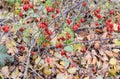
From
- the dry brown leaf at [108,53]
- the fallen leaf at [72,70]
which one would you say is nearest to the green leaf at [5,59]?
the fallen leaf at [72,70]

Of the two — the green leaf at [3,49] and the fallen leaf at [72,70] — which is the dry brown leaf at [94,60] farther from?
the green leaf at [3,49]

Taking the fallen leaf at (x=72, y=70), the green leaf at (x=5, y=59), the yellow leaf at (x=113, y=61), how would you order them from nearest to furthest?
the green leaf at (x=5, y=59)
the fallen leaf at (x=72, y=70)
the yellow leaf at (x=113, y=61)

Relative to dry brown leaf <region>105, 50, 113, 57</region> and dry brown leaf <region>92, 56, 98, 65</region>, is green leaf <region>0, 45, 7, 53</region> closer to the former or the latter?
dry brown leaf <region>92, 56, 98, 65</region>

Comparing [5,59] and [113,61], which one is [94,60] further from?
[5,59]

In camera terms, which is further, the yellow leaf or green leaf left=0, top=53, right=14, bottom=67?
the yellow leaf

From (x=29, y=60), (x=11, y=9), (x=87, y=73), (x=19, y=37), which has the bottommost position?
(x=87, y=73)

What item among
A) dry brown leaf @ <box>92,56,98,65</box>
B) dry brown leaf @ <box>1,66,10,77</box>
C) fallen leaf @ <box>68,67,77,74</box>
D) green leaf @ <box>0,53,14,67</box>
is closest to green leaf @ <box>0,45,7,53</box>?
green leaf @ <box>0,53,14,67</box>

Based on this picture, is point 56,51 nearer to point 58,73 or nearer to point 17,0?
point 58,73

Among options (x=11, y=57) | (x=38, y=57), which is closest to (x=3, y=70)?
(x=11, y=57)

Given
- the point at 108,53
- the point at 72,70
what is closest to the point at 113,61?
the point at 108,53

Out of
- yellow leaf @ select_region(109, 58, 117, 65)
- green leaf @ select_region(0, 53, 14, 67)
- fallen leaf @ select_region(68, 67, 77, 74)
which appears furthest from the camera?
yellow leaf @ select_region(109, 58, 117, 65)

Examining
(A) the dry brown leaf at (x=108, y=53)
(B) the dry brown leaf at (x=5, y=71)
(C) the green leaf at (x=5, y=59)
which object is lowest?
(A) the dry brown leaf at (x=108, y=53)
